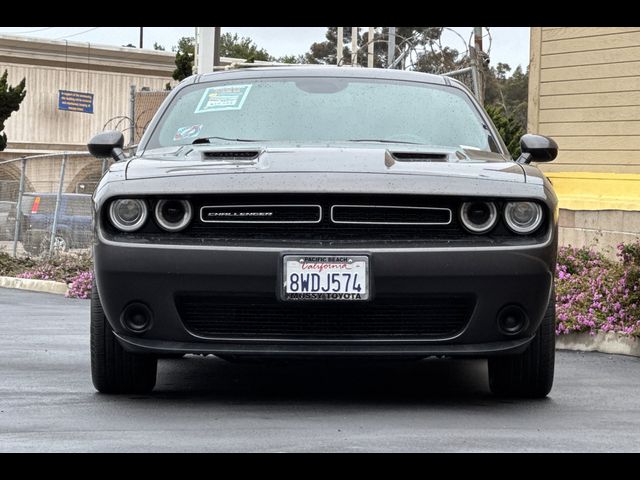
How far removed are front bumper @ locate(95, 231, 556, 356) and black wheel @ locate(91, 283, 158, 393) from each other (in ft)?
0.78

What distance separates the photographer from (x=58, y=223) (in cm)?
1941

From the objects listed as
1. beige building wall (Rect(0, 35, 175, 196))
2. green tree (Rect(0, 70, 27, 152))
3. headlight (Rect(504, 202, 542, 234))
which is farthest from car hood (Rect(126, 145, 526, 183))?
beige building wall (Rect(0, 35, 175, 196))

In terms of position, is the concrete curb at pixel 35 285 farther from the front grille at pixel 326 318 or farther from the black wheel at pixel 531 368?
the front grille at pixel 326 318

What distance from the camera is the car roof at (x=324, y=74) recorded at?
7.29 m

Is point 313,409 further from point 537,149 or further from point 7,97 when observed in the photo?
point 7,97

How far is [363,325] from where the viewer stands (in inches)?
223

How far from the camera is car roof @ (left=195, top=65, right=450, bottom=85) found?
7.29 m

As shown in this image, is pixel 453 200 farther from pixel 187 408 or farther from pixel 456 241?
pixel 187 408

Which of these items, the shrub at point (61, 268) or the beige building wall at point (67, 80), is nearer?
the shrub at point (61, 268)

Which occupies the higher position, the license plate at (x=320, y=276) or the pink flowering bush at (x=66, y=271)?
the license plate at (x=320, y=276)

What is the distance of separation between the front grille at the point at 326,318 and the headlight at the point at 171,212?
0.30 m

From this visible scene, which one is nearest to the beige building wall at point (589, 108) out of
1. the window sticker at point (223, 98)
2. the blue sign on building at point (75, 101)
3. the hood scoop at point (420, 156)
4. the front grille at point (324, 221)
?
the window sticker at point (223, 98)
